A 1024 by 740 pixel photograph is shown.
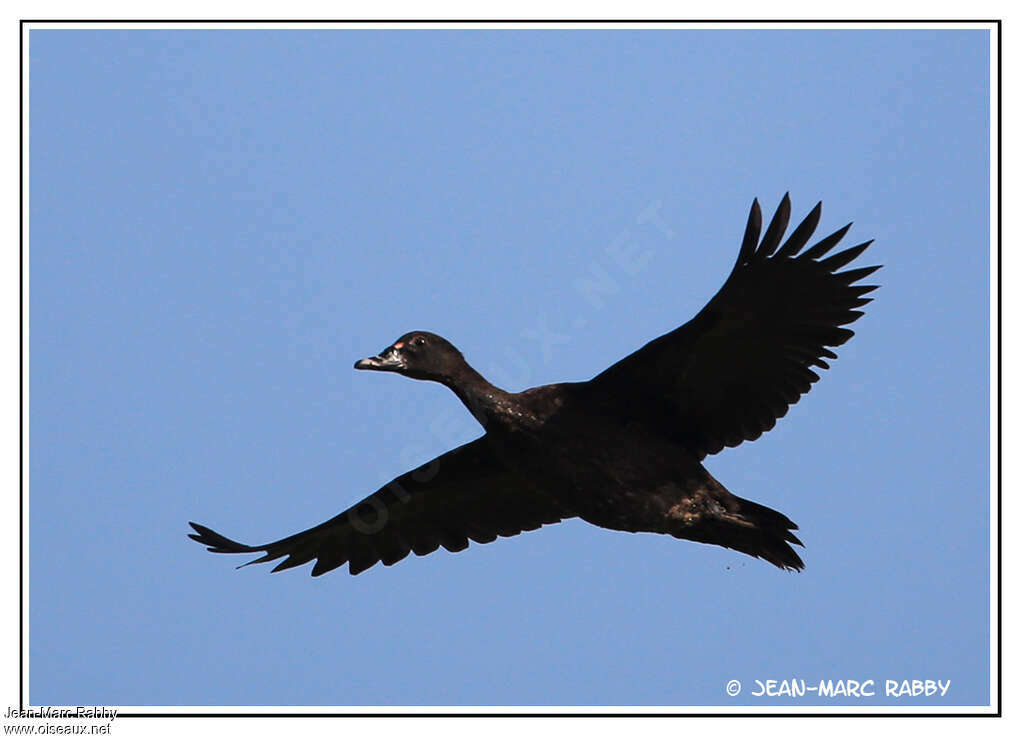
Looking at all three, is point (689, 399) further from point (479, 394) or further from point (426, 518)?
point (426, 518)

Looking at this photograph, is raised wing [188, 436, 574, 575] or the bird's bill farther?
raised wing [188, 436, 574, 575]

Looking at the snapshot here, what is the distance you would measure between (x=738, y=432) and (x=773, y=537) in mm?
643

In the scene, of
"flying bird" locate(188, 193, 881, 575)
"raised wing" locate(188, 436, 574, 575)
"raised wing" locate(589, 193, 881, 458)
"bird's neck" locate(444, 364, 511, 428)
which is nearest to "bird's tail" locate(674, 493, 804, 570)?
"flying bird" locate(188, 193, 881, 575)

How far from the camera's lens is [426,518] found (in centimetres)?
941

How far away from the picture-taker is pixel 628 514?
803 centimetres

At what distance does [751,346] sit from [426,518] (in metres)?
2.55

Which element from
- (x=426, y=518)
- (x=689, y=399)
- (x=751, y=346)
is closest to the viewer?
(x=751, y=346)

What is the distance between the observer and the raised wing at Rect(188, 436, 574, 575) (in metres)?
9.08

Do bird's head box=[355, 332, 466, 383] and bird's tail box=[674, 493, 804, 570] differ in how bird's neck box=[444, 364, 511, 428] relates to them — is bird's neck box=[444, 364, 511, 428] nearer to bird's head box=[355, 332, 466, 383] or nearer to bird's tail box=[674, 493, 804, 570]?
bird's head box=[355, 332, 466, 383]

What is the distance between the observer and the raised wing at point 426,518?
29.8 feet

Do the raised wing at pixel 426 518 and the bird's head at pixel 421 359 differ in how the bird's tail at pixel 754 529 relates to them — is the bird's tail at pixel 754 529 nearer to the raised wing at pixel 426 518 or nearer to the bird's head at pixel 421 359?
the raised wing at pixel 426 518

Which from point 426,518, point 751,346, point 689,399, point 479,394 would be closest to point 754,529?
point 689,399
